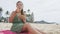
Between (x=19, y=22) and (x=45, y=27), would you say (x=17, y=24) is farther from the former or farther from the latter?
(x=45, y=27)

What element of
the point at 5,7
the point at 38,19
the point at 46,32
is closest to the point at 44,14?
the point at 38,19

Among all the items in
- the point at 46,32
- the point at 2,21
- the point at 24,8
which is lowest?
the point at 46,32

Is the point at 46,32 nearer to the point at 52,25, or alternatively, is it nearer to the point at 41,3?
the point at 52,25

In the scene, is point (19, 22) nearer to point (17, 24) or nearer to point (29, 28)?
point (17, 24)

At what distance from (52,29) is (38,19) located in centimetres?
23

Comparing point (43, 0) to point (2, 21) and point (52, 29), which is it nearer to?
point (52, 29)

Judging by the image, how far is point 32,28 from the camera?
81.0 inches

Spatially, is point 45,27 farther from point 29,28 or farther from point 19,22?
point 19,22

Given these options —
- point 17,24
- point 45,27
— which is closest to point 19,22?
point 17,24

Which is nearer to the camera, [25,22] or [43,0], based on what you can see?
[25,22]

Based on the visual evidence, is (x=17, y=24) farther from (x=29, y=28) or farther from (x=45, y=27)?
(x=45, y=27)

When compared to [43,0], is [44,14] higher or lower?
lower

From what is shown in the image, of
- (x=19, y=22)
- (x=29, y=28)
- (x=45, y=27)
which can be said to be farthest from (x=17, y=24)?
(x=45, y=27)

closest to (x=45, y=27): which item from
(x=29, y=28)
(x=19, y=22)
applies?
(x=29, y=28)
